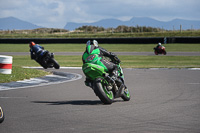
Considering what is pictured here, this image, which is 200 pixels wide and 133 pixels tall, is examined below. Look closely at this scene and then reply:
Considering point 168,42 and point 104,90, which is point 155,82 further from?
point 168,42

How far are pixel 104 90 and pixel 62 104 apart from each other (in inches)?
39.7

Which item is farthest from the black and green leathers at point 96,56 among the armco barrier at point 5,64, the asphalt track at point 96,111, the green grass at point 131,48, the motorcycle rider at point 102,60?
the green grass at point 131,48

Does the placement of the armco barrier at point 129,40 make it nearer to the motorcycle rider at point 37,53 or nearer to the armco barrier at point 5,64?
the motorcycle rider at point 37,53

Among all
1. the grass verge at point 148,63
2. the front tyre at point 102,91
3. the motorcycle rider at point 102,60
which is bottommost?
the grass verge at point 148,63

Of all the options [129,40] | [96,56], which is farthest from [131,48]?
[96,56]

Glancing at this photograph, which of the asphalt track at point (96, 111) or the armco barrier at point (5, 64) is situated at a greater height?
the armco barrier at point (5, 64)

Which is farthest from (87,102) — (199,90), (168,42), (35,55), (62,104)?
(168,42)

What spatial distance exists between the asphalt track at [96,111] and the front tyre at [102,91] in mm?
150

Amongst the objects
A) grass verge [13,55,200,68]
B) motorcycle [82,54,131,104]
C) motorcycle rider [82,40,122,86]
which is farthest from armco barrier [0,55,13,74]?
grass verge [13,55,200,68]

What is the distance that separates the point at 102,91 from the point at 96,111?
2.24ft

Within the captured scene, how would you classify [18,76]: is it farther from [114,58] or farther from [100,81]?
[100,81]

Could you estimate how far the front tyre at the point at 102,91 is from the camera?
8.58 metres

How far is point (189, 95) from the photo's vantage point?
1043cm

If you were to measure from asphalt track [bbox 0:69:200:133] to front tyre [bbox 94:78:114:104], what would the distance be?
150mm
